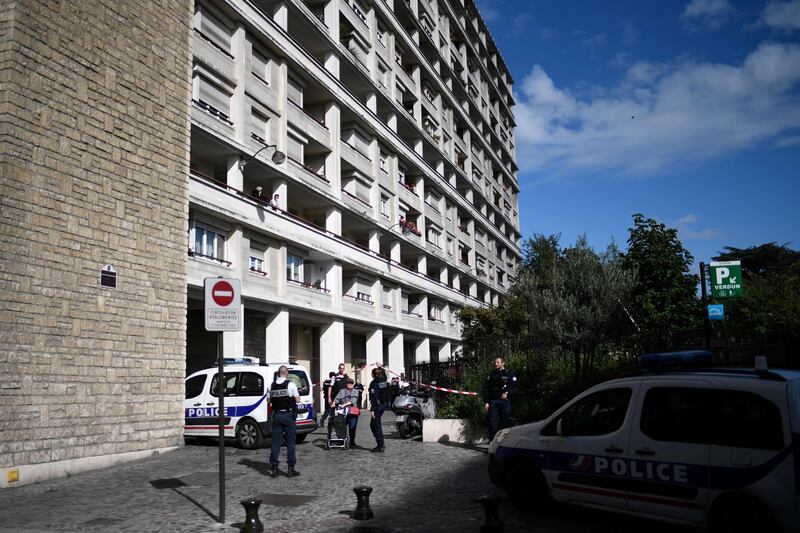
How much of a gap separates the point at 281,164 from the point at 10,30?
1438 centimetres

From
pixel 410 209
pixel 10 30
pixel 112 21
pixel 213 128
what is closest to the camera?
pixel 10 30

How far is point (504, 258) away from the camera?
2633 inches

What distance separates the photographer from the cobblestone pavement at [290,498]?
7.84 meters

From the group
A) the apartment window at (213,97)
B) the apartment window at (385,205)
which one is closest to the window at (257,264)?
the apartment window at (213,97)

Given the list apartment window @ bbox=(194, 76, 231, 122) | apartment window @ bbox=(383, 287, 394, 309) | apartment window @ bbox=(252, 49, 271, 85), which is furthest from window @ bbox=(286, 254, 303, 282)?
apartment window @ bbox=(383, 287, 394, 309)

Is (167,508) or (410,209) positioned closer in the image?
(167,508)

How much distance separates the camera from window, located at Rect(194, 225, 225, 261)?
70.9 feet

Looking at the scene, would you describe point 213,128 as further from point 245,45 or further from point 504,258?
point 504,258

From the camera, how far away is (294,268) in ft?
92.0

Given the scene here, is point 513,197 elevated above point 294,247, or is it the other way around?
point 513,197

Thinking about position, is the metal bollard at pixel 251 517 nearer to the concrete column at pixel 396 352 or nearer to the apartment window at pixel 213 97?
the apartment window at pixel 213 97

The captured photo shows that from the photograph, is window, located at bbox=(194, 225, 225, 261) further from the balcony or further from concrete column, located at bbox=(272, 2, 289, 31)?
the balcony

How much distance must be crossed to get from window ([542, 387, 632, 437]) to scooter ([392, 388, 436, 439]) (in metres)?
9.42

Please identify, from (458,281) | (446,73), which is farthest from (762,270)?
(446,73)
